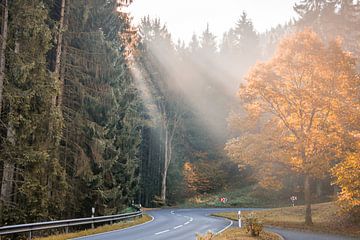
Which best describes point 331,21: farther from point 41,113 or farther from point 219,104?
point 41,113

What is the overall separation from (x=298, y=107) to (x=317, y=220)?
7462mm

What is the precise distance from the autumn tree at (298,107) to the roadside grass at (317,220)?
1.11 meters

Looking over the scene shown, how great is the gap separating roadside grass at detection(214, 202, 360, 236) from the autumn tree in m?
1.11

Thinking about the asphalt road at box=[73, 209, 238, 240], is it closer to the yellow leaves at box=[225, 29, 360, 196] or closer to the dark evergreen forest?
the dark evergreen forest

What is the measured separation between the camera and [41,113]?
587 inches

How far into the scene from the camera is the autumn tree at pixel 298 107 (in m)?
19.8

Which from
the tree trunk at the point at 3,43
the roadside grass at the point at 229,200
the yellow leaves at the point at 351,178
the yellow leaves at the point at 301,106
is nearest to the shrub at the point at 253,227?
the yellow leaves at the point at 351,178

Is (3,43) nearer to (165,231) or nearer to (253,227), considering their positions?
(165,231)

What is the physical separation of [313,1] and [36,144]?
4135 cm

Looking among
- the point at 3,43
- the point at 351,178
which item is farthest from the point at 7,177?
the point at 351,178

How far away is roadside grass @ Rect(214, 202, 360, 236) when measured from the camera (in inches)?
730

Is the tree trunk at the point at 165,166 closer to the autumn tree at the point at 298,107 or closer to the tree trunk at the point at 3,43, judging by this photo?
the autumn tree at the point at 298,107

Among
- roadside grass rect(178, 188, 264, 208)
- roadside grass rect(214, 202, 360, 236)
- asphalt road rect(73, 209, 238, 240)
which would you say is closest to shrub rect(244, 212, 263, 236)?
asphalt road rect(73, 209, 238, 240)

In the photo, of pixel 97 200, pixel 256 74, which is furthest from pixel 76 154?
pixel 256 74
